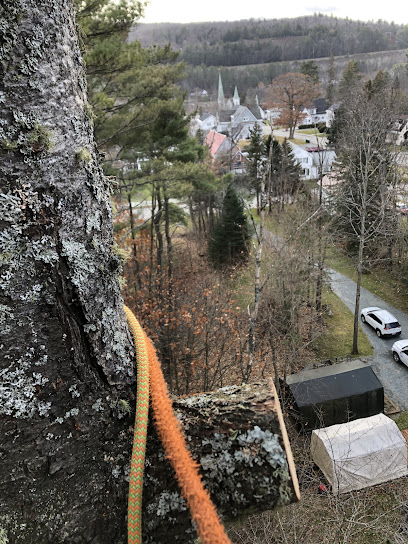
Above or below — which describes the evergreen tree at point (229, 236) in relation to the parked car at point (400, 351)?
above

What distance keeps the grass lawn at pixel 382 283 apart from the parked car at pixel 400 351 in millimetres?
4554

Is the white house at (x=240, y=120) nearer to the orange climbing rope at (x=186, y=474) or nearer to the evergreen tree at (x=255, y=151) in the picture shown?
the evergreen tree at (x=255, y=151)

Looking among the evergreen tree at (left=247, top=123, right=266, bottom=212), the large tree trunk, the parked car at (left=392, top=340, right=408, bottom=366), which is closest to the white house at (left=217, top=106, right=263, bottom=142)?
the evergreen tree at (left=247, top=123, right=266, bottom=212)

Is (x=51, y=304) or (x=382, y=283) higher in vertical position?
(x=51, y=304)

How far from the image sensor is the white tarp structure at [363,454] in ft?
31.7

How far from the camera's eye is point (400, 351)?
49.2 ft

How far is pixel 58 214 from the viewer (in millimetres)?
1074

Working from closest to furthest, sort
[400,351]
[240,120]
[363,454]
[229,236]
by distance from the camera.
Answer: [363,454] → [400,351] → [229,236] → [240,120]

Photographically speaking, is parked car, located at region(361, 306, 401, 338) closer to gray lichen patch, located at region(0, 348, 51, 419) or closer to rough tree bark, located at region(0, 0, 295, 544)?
rough tree bark, located at region(0, 0, 295, 544)

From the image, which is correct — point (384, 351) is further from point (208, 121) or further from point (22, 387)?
point (208, 121)

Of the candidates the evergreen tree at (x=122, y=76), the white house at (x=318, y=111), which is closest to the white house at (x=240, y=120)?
the white house at (x=318, y=111)

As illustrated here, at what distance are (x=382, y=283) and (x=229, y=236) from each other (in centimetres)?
966

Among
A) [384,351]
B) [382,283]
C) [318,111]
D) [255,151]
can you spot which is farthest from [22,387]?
[318,111]

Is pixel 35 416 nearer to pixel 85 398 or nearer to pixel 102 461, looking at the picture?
pixel 85 398
